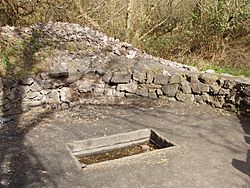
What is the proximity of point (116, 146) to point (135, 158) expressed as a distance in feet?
1.90

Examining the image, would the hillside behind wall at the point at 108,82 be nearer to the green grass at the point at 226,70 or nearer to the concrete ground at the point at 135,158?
the concrete ground at the point at 135,158

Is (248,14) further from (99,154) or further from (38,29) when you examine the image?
(99,154)

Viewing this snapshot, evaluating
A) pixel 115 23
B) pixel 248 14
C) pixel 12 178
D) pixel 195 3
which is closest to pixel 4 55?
pixel 12 178

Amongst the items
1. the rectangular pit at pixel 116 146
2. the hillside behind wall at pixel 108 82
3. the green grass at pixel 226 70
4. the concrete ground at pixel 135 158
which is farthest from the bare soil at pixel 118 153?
the green grass at pixel 226 70

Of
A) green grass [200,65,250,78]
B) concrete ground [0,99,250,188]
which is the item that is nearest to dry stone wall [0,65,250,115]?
concrete ground [0,99,250,188]

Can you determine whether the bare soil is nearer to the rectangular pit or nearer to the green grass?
the rectangular pit

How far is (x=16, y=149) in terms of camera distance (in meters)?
4.49

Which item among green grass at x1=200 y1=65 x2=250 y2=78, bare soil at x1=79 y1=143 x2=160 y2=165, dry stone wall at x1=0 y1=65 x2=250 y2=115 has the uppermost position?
green grass at x1=200 y1=65 x2=250 y2=78

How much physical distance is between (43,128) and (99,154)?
3.56 ft

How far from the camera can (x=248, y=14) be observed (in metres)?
9.84

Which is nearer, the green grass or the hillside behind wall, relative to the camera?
the hillside behind wall

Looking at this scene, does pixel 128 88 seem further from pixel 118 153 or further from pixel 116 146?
pixel 118 153

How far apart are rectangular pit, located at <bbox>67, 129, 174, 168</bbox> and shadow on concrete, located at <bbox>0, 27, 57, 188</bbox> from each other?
56 centimetres

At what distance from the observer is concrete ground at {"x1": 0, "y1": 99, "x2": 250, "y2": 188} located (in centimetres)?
391
